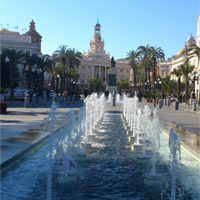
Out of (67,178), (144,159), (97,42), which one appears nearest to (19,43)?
(144,159)

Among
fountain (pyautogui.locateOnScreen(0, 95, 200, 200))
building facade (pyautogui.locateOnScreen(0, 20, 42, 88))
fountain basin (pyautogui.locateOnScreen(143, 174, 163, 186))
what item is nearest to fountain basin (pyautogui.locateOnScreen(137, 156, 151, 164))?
fountain (pyautogui.locateOnScreen(0, 95, 200, 200))

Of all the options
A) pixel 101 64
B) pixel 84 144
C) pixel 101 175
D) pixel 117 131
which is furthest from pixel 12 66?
pixel 101 64

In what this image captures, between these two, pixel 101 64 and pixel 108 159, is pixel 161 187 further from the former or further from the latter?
pixel 101 64

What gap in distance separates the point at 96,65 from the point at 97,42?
1942 cm

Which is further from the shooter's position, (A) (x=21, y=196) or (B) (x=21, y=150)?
(B) (x=21, y=150)

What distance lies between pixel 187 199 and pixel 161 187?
0.65 meters

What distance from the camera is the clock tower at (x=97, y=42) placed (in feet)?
461

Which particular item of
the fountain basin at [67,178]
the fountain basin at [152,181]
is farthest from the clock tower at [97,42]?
the fountain basin at [152,181]

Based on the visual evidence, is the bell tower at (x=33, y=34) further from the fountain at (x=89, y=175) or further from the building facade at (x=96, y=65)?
the fountain at (x=89, y=175)

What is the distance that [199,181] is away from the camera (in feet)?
17.6

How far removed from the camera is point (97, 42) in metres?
141

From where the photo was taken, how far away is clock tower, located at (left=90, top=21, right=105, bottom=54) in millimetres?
140375

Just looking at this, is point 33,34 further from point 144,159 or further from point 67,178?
point 67,178

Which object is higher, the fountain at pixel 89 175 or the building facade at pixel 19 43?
the building facade at pixel 19 43
